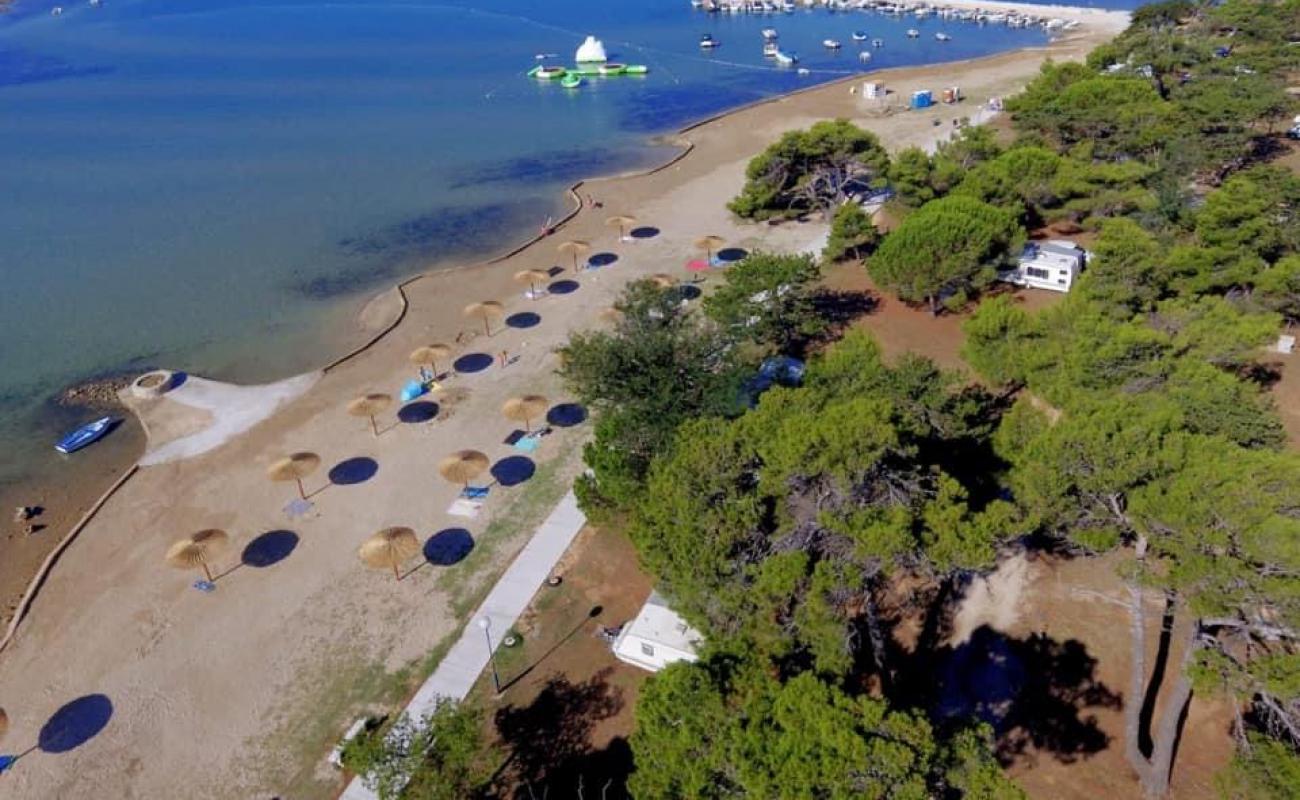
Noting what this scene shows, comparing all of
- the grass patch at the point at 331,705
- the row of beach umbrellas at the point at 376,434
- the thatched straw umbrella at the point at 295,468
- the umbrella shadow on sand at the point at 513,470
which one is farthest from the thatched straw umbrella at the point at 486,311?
the grass patch at the point at 331,705

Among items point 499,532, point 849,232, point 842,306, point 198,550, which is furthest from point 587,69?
point 198,550

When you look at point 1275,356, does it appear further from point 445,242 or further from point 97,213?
point 97,213

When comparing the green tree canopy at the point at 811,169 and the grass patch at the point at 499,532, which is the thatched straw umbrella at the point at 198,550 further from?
the green tree canopy at the point at 811,169

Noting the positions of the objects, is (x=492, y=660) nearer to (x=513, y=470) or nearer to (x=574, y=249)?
(x=513, y=470)

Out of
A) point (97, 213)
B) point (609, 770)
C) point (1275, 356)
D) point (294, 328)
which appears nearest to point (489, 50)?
point (97, 213)

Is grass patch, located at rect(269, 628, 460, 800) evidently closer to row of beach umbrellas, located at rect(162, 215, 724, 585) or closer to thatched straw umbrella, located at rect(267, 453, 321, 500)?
row of beach umbrellas, located at rect(162, 215, 724, 585)

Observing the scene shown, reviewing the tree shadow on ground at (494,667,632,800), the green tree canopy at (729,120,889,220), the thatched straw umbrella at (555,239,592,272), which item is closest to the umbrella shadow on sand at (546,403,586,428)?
the tree shadow on ground at (494,667,632,800)
